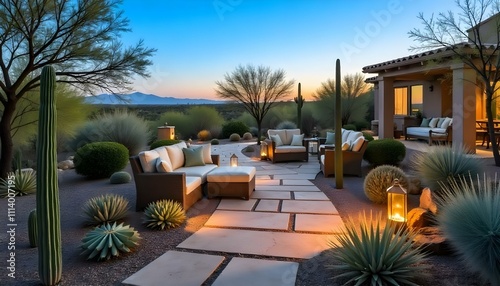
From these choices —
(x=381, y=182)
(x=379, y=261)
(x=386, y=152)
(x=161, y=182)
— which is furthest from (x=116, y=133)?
(x=379, y=261)

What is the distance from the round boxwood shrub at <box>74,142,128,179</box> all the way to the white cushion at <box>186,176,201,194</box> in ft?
10.8

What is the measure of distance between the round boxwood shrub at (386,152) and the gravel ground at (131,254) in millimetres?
2404

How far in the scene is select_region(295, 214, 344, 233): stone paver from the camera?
419 cm

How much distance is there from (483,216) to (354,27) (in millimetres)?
5926

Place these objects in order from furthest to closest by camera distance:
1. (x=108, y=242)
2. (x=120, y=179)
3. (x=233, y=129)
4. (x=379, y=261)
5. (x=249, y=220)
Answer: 1. (x=233, y=129)
2. (x=120, y=179)
3. (x=249, y=220)
4. (x=108, y=242)
5. (x=379, y=261)

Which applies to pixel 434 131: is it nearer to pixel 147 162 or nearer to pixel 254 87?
pixel 254 87

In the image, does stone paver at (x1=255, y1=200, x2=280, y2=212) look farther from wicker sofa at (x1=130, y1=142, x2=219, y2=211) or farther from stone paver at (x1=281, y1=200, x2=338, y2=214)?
wicker sofa at (x1=130, y1=142, x2=219, y2=211)

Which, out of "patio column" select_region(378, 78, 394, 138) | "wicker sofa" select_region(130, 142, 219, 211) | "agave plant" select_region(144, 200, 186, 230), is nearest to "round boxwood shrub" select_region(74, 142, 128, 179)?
"wicker sofa" select_region(130, 142, 219, 211)

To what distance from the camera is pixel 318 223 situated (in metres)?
4.42

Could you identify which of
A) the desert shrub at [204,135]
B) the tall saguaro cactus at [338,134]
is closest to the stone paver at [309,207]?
the tall saguaro cactus at [338,134]

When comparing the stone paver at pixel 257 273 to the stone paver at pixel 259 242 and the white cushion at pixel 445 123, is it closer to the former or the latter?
the stone paver at pixel 259 242

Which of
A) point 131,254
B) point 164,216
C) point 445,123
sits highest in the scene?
point 445,123

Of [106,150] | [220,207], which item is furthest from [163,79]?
[220,207]

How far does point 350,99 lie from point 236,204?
14.1 m
